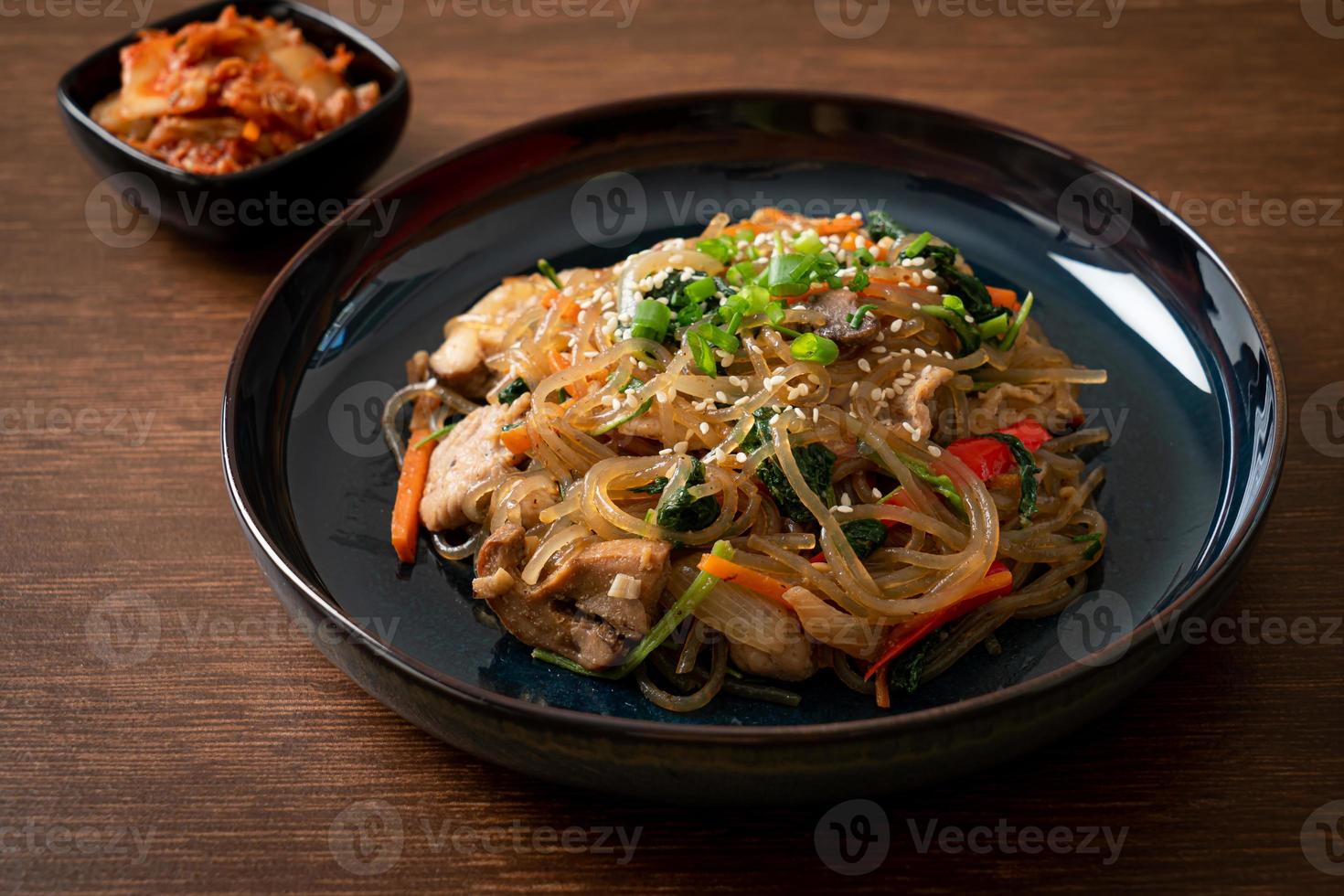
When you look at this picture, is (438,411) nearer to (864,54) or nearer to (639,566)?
(639,566)

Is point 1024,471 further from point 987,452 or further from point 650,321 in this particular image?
point 650,321

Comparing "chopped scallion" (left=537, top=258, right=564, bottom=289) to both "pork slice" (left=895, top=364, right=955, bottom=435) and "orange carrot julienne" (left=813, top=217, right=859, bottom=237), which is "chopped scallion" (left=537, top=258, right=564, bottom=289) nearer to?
"orange carrot julienne" (left=813, top=217, right=859, bottom=237)

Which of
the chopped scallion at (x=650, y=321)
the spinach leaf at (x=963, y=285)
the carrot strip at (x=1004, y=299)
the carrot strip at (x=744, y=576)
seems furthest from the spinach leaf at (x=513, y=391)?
the carrot strip at (x=1004, y=299)

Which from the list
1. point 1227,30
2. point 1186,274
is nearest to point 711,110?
point 1186,274

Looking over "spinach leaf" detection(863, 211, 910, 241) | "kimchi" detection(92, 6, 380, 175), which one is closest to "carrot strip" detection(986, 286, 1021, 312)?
"spinach leaf" detection(863, 211, 910, 241)

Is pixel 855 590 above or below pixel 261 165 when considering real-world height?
above
